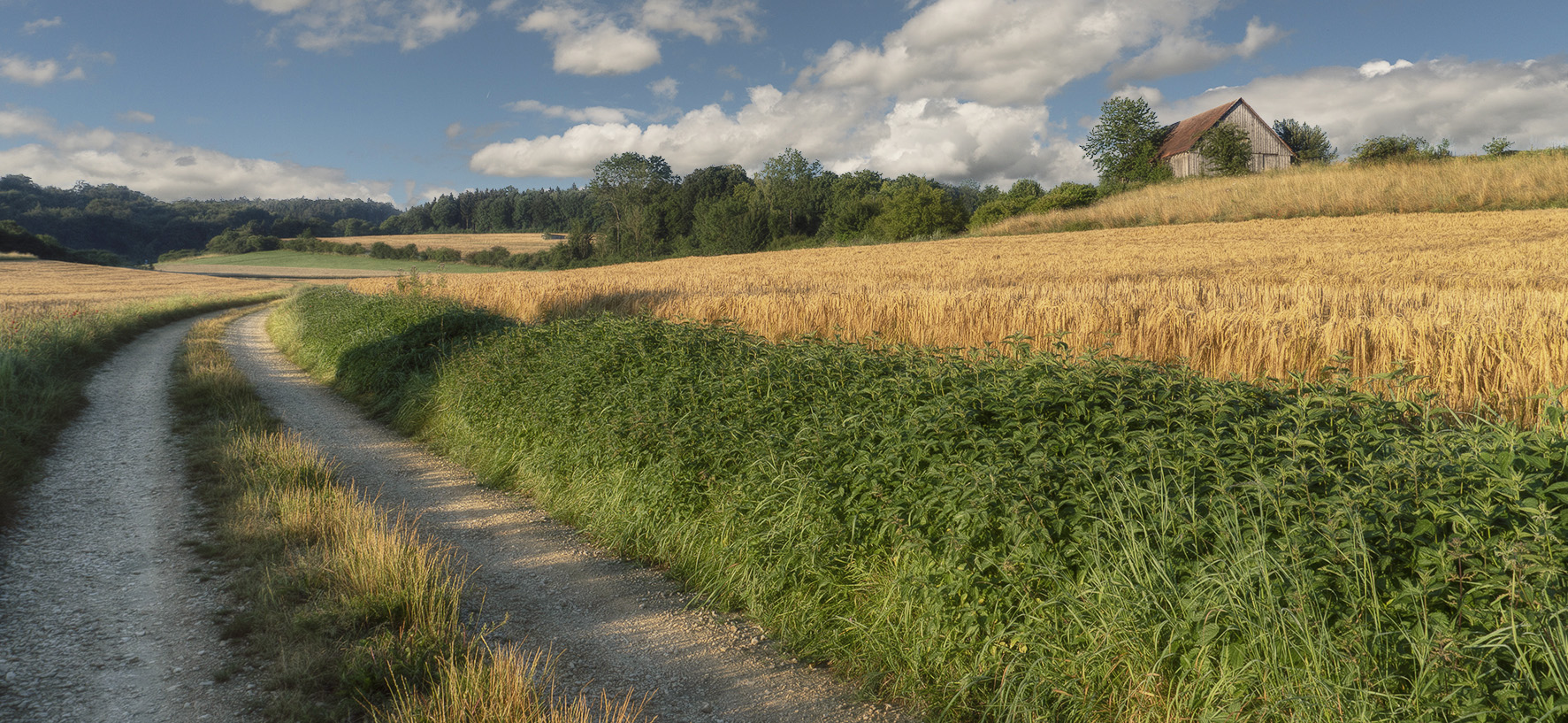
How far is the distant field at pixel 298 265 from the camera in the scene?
71.8 meters

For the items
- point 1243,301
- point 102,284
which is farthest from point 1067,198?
point 102,284

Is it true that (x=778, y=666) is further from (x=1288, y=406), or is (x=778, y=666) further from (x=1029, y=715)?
(x=1288, y=406)

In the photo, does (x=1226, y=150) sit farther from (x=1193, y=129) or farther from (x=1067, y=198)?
(x=1067, y=198)

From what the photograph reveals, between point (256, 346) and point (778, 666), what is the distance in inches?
888

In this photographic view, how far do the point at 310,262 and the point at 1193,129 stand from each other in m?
89.4

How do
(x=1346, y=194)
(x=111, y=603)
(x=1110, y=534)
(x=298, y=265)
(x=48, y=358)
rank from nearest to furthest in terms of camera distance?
(x=1110, y=534) < (x=111, y=603) < (x=48, y=358) < (x=1346, y=194) < (x=298, y=265)

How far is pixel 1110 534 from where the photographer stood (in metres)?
3.40

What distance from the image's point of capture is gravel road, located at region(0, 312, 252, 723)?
374 centimetres

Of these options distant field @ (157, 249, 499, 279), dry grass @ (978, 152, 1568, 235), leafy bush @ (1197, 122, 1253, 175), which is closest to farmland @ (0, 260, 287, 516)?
distant field @ (157, 249, 499, 279)

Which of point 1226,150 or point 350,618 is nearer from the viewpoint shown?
point 350,618

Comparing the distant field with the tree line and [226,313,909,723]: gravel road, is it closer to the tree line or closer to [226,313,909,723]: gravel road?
the tree line

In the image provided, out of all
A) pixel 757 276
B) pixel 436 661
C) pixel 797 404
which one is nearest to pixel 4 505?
pixel 436 661

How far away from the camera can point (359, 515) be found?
5.64 metres

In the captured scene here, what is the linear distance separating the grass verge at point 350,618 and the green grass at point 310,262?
245 feet
